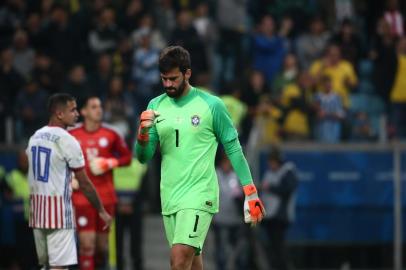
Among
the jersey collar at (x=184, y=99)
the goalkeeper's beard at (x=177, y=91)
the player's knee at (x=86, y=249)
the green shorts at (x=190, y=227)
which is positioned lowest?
the player's knee at (x=86, y=249)

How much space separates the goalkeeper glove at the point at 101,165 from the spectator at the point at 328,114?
22.0ft

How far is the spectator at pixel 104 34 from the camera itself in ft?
71.9

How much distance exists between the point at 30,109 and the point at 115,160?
567cm

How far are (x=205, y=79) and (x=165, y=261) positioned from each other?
308 centimetres

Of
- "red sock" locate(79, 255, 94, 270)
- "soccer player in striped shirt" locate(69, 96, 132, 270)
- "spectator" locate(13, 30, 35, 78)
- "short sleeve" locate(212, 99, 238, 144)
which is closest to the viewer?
"short sleeve" locate(212, 99, 238, 144)

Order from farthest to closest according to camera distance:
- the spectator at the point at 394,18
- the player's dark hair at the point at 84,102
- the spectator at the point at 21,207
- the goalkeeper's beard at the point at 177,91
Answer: the spectator at the point at 394,18 < the spectator at the point at 21,207 < the player's dark hair at the point at 84,102 < the goalkeeper's beard at the point at 177,91

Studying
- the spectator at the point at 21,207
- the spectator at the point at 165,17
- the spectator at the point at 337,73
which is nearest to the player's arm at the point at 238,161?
the spectator at the point at 21,207

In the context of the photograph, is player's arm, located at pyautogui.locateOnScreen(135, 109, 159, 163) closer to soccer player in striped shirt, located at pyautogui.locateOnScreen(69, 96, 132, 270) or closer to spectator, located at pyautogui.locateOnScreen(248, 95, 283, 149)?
soccer player in striped shirt, located at pyautogui.locateOnScreen(69, 96, 132, 270)

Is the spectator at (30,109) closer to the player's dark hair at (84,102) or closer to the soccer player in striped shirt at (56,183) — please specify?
the player's dark hair at (84,102)

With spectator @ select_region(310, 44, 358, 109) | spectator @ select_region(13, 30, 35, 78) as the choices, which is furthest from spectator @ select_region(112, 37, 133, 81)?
spectator @ select_region(310, 44, 358, 109)

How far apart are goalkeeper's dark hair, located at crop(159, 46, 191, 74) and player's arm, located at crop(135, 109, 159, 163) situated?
412 millimetres

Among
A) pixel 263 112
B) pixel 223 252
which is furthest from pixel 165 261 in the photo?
pixel 263 112

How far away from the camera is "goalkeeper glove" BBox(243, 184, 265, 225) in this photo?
11.1m

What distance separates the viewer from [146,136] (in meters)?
11.2
